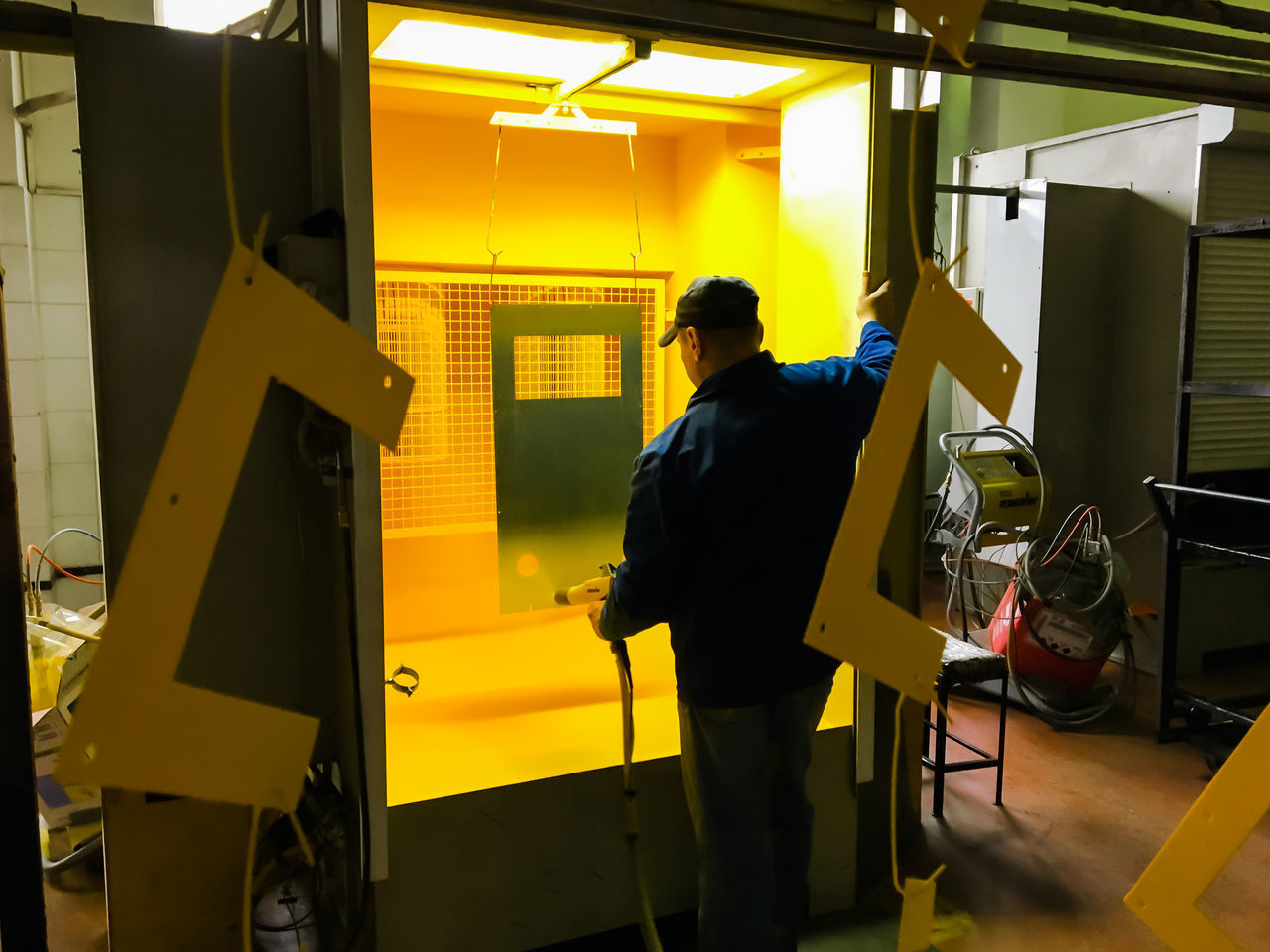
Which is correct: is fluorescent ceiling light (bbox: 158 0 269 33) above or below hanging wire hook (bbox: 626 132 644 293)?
above

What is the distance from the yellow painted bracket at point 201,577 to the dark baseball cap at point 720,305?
1.25 m

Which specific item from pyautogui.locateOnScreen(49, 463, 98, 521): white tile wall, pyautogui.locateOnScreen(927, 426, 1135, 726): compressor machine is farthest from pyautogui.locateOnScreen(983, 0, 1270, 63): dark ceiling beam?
pyautogui.locateOnScreen(49, 463, 98, 521): white tile wall

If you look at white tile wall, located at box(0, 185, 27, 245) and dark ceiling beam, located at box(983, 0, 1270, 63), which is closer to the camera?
dark ceiling beam, located at box(983, 0, 1270, 63)

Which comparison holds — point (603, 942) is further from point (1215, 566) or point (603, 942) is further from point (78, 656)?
point (1215, 566)

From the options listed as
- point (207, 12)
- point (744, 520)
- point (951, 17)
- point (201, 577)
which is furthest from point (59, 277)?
point (951, 17)

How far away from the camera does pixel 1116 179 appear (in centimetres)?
441

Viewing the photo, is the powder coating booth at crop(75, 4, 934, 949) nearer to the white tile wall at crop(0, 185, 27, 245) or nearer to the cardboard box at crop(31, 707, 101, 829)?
the cardboard box at crop(31, 707, 101, 829)

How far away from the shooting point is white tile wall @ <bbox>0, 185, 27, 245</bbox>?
157 inches

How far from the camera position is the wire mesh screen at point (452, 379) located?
255 cm

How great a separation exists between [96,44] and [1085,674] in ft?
12.4

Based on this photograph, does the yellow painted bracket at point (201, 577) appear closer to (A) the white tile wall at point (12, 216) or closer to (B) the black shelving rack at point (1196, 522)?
(B) the black shelving rack at point (1196, 522)

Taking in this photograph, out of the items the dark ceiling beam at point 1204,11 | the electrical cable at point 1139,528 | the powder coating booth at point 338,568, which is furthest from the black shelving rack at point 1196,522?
the dark ceiling beam at point 1204,11

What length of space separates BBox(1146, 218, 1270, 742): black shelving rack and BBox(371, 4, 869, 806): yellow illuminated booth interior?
148cm

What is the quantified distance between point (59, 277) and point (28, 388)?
0.51 meters
